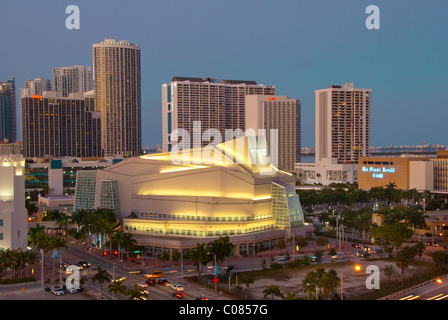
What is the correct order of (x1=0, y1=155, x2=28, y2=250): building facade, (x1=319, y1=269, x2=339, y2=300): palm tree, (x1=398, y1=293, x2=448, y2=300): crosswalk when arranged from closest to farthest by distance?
(x1=319, y1=269, x2=339, y2=300): palm tree < (x1=398, y1=293, x2=448, y2=300): crosswalk < (x1=0, y1=155, x2=28, y2=250): building facade

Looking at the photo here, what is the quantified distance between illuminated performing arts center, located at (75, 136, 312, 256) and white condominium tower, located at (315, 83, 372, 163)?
104305 millimetres

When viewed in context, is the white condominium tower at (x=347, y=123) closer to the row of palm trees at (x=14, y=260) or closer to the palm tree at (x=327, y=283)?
the row of palm trees at (x=14, y=260)

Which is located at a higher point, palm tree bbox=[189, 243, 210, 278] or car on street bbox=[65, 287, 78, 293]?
palm tree bbox=[189, 243, 210, 278]

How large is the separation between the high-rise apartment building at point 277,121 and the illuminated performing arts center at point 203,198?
104 meters

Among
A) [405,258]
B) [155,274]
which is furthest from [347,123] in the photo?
[155,274]

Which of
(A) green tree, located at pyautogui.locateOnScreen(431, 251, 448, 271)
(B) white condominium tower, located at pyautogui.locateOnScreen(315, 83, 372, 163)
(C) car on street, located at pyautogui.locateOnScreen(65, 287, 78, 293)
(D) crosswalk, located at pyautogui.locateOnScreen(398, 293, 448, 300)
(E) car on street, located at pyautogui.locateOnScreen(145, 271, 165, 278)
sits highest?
(B) white condominium tower, located at pyautogui.locateOnScreen(315, 83, 372, 163)

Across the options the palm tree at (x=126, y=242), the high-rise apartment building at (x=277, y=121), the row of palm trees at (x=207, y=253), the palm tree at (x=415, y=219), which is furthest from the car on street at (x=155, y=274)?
the high-rise apartment building at (x=277, y=121)

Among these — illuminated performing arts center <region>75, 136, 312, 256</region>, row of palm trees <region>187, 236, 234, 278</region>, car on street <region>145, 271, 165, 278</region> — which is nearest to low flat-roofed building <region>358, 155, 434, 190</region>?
illuminated performing arts center <region>75, 136, 312, 256</region>

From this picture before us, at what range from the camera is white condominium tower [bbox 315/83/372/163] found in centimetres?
18800

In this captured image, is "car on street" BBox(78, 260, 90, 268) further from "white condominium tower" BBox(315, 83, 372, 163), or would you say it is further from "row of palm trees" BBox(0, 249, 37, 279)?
"white condominium tower" BBox(315, 83, 372, 163)

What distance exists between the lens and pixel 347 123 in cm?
18862

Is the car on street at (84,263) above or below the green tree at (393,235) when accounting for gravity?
below

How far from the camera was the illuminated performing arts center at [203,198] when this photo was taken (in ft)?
245

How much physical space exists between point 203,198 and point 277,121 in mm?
122982
